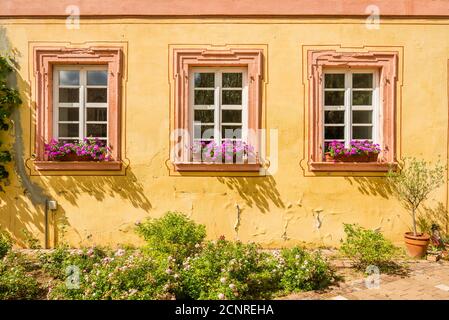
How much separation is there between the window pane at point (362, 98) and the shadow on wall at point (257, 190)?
2.25 m

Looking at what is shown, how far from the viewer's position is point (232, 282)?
12.7 feet

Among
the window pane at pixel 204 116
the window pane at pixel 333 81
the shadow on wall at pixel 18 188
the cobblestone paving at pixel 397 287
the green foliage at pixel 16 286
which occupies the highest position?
the window pane at pixel 333 81

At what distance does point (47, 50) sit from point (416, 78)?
6.98m

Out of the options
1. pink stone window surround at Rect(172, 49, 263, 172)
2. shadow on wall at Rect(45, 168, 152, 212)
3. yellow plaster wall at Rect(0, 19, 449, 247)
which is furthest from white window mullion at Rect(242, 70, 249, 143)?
shadow on wall at Rect(45, 168, 152, 212)

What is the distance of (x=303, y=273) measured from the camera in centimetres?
411

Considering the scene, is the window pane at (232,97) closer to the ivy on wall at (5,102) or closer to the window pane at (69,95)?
the window pane at (69,95)

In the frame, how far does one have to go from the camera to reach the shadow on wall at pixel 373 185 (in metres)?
5.57

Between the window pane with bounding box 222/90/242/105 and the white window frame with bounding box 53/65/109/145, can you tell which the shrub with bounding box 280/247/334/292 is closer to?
the window pane with bounding box 222/90/242/105

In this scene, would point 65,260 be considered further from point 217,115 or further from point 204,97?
point 204,97

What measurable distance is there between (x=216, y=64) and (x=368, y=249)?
Answer: 13.6 ft

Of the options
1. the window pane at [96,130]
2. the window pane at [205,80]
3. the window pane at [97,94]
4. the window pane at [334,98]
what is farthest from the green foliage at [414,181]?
the window pane at [97,94]

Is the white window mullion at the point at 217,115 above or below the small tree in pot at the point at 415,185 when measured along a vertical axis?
above

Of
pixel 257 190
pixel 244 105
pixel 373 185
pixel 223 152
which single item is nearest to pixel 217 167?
pixel 223 152

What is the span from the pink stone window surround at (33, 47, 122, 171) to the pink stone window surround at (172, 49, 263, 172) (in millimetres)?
1105
